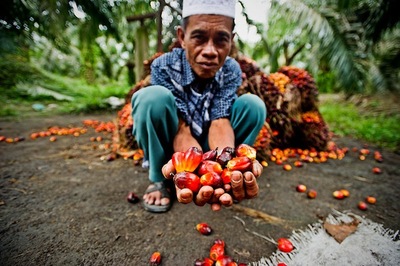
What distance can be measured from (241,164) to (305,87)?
263 centimetres

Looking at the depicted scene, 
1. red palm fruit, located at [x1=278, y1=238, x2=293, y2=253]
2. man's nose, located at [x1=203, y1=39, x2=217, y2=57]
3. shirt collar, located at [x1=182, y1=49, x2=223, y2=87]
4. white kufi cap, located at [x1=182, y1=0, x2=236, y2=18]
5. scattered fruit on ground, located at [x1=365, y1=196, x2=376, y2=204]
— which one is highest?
white kufi cap, located at [x1=182, y1=0, x2=236, y2=18]

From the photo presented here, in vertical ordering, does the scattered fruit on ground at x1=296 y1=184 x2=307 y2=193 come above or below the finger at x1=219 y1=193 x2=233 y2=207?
below

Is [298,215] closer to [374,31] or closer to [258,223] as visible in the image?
[258,223]

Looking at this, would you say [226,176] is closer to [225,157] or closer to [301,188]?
[225,157]

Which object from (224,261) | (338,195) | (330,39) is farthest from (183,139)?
(330,39)

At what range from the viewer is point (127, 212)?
165 cm

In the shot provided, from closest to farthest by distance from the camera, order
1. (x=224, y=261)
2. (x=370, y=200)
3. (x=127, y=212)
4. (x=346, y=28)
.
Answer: (x=224, y=261) → (x=127, y=212) → (x=370, y=200) → (x=346, y=28)

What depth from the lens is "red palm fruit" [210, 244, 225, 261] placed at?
4.15 feet

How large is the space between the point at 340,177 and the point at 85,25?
5.29 m

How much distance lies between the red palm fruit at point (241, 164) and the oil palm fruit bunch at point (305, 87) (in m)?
2.47

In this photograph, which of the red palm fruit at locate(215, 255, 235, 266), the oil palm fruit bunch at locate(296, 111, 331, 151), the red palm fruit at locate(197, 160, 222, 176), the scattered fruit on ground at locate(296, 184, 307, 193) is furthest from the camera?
the oil palm fruit bunch at locate(296, 111, 331, 151)

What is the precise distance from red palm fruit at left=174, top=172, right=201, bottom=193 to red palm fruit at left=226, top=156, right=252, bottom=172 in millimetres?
169

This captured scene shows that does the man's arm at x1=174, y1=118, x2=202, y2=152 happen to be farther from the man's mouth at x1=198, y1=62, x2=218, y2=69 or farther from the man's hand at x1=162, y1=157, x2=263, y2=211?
the man's hand at x1=162, y1=157, x2=263, y2=211

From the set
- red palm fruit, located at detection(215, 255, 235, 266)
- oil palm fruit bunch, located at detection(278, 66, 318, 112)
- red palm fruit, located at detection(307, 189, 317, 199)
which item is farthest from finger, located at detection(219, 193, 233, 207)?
oil palm fruit bunch, located at detection(278, 66, 318, 112)
